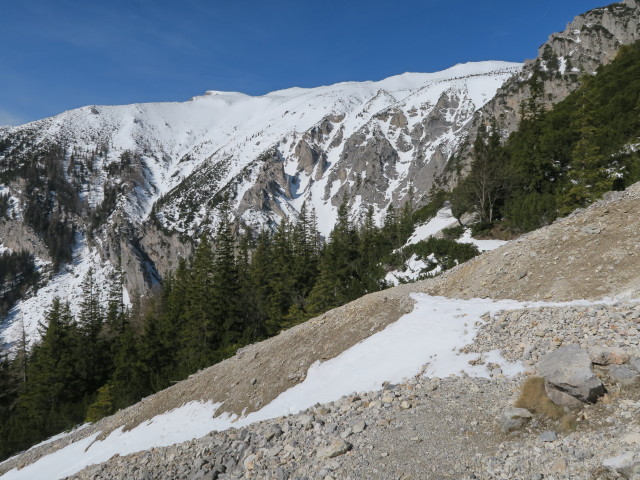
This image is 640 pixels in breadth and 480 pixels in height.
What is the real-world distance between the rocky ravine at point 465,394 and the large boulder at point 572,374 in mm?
255

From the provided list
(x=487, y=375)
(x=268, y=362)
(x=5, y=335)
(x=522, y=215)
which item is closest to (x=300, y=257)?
(x=522, y=215)

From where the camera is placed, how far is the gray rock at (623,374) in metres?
6.06

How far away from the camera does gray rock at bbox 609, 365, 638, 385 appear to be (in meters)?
6.06

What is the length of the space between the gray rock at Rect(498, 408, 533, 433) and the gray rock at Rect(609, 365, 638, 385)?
5.16ft

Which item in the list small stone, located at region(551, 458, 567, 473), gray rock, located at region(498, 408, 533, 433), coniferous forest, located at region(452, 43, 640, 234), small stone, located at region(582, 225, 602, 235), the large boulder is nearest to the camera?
small stone, located at region(551, 458, 567, 473)

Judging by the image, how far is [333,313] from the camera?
16734mm

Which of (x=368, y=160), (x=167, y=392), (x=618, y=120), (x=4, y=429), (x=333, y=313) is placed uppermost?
(x=368, y=160)

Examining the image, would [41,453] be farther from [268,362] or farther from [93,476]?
[268,362]

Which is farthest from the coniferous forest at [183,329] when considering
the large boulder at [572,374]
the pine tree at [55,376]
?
the large boulder at [572,374]

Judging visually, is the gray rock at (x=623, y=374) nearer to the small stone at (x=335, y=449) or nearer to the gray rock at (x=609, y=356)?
the gray rock at (x=609, y=356)

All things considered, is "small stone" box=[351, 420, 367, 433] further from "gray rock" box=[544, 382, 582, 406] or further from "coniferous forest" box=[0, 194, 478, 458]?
"coniferous forest" box=[0, 194, 478, 458]

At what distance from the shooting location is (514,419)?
6020mm

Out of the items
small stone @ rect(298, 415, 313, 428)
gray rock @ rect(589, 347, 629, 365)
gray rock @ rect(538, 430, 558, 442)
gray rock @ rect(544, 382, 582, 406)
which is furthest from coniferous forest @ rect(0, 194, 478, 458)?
gray rock @ rect(538, 430, 558, 442)

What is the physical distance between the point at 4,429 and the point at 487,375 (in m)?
41.0
